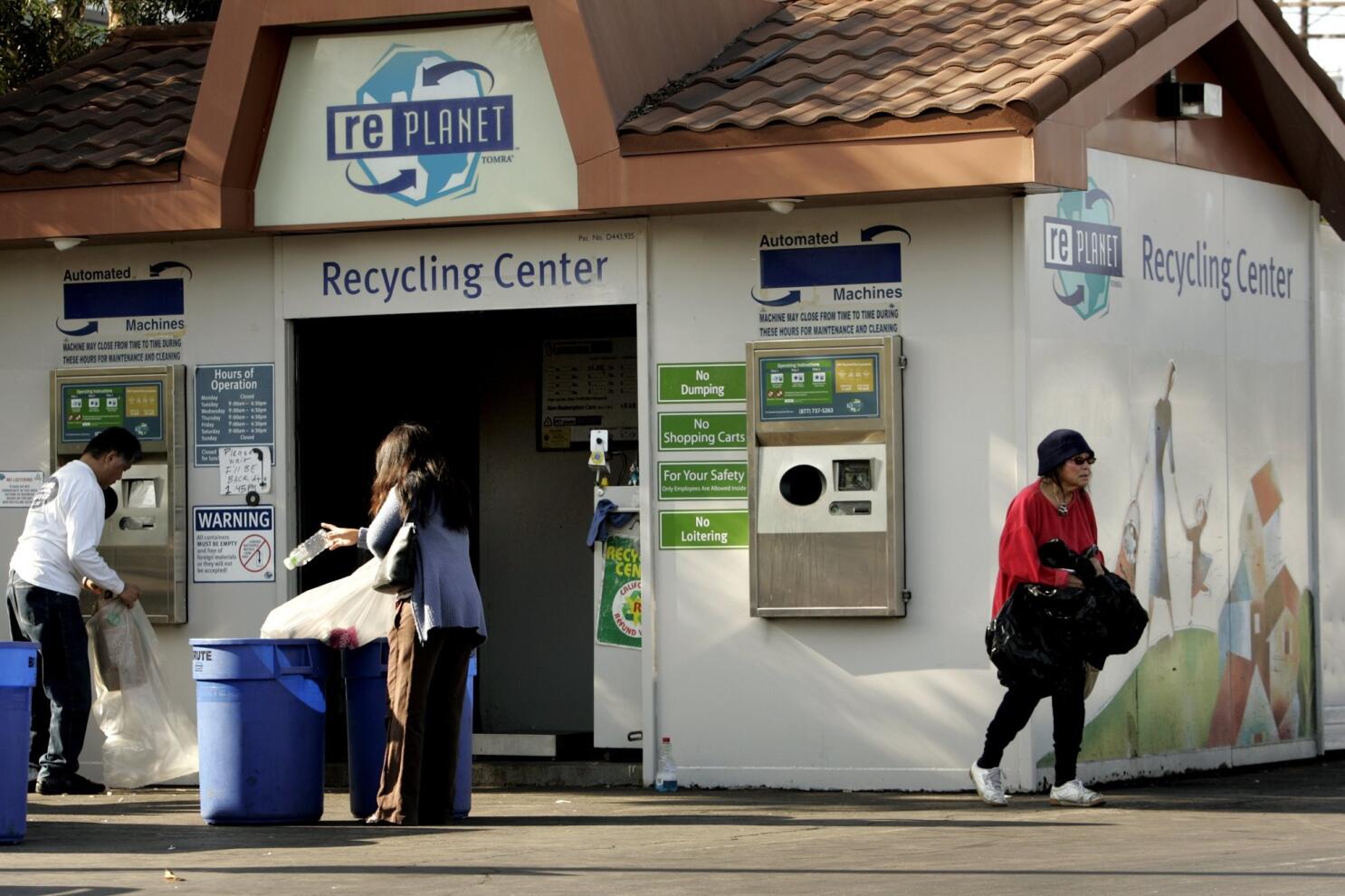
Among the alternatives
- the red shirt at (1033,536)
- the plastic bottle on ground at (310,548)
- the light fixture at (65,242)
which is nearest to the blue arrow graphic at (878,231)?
the red shirt at (1033,536)

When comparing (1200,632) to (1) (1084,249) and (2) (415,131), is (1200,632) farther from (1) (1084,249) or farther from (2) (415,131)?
(2) (415,131)

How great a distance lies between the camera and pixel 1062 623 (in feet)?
32.2

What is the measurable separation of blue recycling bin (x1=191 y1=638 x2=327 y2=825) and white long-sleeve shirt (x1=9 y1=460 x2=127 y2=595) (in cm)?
169

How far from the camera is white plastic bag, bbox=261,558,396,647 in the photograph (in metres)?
9.80

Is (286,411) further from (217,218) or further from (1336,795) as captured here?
(1336,795)

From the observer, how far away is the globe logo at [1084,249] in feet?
35.9

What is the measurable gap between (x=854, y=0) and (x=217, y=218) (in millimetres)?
3748

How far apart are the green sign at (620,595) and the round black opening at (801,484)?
986 mm

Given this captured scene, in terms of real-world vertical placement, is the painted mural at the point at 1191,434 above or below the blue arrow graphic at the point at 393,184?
below

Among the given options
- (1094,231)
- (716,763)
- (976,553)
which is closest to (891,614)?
(976,553)

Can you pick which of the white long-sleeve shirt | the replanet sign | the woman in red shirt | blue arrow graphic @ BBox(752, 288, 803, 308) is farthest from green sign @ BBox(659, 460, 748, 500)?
the white long-sleeve shirt

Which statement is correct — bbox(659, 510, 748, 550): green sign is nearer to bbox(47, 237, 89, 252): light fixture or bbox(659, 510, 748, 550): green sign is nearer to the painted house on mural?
the painted house on mural

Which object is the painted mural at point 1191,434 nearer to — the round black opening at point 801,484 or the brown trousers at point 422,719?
the round black opening at point 801,484

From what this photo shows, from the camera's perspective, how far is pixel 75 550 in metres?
11.1
